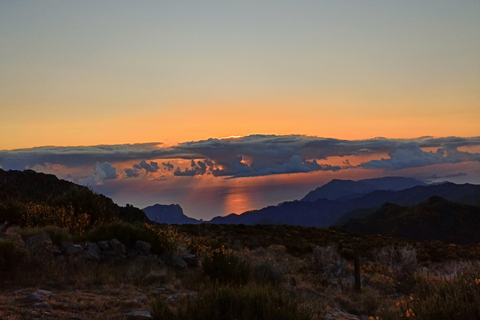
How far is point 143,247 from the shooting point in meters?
12.5

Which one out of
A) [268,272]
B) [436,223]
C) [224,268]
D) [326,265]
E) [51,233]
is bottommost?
[436,223]

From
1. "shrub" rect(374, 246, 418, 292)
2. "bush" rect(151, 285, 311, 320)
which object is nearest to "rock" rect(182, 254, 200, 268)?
"bush" rect(151, 285, 311, 320)

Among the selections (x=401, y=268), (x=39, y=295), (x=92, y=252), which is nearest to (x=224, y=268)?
(x=92, y=252)

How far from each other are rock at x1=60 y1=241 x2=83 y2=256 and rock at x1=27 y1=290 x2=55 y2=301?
3.18 m

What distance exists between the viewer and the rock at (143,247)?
1243cm

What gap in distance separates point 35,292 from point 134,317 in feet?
8.00

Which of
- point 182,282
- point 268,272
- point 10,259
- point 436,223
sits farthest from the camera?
point 436,223

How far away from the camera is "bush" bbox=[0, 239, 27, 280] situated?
8.49 meters

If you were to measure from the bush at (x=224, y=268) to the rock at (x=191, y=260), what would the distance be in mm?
1707

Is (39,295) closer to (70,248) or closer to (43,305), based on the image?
(43,305)

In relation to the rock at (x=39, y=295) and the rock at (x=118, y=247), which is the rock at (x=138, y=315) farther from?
the rock at (x=118, y=247)

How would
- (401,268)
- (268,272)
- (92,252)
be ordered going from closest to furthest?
1. (92,252)
2. (268,272)
3. (401,268)

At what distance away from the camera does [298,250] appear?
2920cm

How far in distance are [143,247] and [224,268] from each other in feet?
11.2
